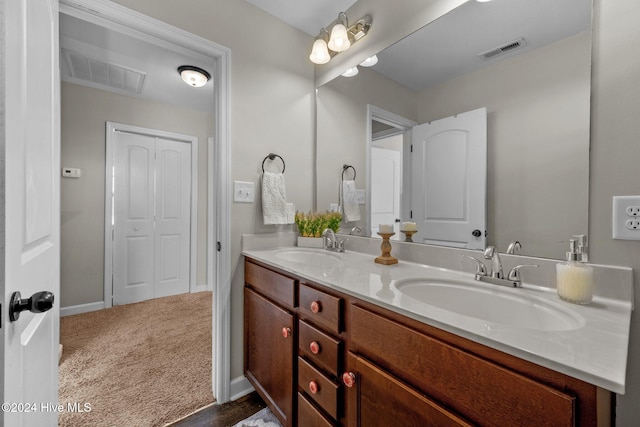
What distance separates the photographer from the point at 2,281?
502mm

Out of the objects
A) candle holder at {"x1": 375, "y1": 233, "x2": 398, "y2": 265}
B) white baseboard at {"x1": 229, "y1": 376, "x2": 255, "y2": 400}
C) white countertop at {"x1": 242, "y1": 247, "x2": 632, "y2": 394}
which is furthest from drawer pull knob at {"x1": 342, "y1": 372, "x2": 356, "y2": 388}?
white baseboard at {"x1": 229, "y1": 376, "x2": 255, "y2": 400}

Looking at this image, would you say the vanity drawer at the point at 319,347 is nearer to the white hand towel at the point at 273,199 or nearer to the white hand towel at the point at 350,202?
the white hand towel at the point at 273,199

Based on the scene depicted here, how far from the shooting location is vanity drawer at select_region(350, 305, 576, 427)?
18.9 inches

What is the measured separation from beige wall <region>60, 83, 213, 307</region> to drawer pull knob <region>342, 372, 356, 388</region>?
3.04 metres

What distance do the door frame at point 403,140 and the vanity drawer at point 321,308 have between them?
0.71 meters

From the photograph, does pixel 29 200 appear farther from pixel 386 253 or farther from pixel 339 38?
pixel 339 38

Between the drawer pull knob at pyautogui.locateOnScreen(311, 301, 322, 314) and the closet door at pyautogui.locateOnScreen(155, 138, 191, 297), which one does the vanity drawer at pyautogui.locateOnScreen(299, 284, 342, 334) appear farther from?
the closet door at pyautogui.locateOnScreen(155, 138, 191, 297)

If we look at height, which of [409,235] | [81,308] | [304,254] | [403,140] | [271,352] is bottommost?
[81,308]

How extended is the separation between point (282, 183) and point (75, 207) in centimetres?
233

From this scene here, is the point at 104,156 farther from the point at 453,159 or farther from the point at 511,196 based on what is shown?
the point at 511,196

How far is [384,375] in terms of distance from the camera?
761 mm

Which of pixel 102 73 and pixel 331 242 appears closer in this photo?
pixel 331 242

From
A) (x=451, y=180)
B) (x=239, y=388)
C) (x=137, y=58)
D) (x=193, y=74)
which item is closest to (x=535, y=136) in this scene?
(x=451, y=180)

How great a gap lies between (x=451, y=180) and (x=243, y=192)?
1.16 meters
